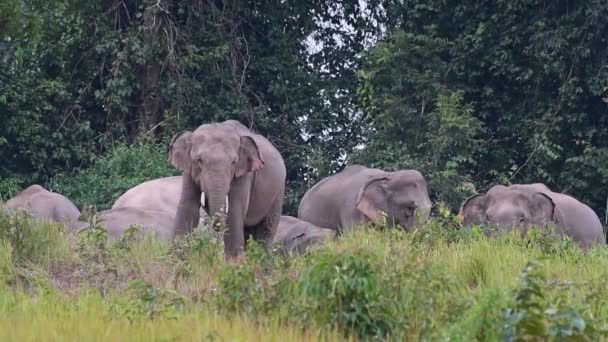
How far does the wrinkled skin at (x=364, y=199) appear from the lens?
15.8m

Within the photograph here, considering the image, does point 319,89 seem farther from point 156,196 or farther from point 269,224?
point 269,224

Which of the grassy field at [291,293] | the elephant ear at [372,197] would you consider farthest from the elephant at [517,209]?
the grassy field at [291,293]

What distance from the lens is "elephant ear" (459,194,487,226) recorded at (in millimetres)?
16406

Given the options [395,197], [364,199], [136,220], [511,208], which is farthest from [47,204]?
[511,208]

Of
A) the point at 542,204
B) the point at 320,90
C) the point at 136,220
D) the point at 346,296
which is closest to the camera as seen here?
the point at 346,296

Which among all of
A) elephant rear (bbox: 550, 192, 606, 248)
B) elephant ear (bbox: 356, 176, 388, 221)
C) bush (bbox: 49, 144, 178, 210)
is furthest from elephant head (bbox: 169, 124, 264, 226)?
→ bush (bbox: 49, 144, 178, 210)

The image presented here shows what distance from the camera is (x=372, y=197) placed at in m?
16.0

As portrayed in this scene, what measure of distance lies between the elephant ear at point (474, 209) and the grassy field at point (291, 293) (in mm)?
5862

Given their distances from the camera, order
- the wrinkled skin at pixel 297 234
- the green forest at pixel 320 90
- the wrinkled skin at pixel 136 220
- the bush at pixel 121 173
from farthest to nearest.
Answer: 1. the green forest at pixel 320 90
2. the bush at pixel 121 173
3. the wrinkled skin at pixel 136 220
4. the wrinkled skin at pixel 297 234

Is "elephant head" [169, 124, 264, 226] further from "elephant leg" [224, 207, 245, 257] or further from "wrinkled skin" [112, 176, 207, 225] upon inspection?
"wrinkled skin" [112, 176, 207, 225]

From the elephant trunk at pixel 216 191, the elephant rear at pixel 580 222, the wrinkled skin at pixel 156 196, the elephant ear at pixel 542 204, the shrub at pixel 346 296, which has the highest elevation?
the shrub at pixel 346 296

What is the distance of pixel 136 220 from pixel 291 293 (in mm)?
8020

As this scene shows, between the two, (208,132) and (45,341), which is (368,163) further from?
(45,341)

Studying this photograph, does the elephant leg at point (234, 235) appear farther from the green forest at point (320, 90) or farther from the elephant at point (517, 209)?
the green forest at point (320, 90)
